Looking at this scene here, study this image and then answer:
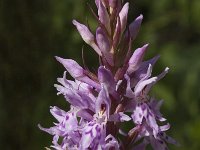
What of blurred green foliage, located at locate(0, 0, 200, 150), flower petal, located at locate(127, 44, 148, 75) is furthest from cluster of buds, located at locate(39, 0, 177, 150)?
blurred green foliage, located at locate(0, 0, 200, 150)

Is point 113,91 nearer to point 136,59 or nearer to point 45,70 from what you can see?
point 136,59

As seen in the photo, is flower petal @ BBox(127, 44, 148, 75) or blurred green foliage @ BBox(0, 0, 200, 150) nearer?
flower petal @ BBox(127, 44, 148, 75)

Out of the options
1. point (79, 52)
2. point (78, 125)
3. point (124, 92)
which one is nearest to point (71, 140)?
point (78, 125)

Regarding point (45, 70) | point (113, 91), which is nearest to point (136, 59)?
point (113, 91)

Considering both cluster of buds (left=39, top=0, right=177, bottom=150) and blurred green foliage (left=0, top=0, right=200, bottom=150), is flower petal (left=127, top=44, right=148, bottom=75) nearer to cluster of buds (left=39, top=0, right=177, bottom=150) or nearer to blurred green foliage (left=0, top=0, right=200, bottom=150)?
cluster of buds (left=39, top=0, right=177, bottom=150)

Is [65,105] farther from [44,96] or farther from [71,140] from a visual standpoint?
[71,140]

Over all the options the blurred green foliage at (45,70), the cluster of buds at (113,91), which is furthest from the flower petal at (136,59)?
the blurred green foliage at (45,70)

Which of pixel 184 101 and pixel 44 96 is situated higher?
pixel 44 96

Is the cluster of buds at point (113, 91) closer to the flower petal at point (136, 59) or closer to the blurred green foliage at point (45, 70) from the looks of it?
the flower petal at point (136, 59)
